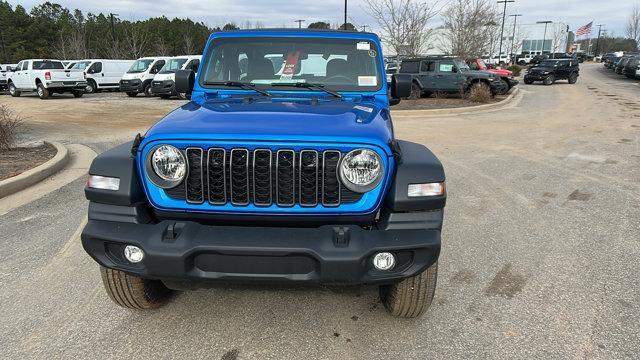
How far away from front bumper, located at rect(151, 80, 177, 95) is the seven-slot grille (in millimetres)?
18716

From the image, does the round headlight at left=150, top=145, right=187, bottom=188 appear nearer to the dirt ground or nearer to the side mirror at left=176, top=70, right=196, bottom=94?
the side mirror at left=176, top=70, right=196, bottom=94

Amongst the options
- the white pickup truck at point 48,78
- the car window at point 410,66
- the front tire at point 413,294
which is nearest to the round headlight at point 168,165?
the front tire at point 413,294

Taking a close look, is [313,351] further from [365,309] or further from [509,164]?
[509,164]

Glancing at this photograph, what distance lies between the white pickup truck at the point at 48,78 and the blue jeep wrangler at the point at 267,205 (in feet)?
73.2

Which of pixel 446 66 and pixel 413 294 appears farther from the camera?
pixel 446 66

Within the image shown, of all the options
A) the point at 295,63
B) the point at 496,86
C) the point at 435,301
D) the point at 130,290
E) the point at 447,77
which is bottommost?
the point at 435,301

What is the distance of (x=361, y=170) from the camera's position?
2.54 m

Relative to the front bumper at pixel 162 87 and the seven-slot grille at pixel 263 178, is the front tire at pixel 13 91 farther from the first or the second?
the seven-slot grille at pixel 263 178

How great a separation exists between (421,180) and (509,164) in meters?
5.88

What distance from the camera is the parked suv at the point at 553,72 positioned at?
93.9 feet

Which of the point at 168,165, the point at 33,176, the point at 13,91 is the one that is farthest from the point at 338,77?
the point at 13,91

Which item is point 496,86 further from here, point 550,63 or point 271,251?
point 271,251

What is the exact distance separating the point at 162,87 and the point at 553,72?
23.4 meters

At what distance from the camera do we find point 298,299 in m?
3.33
